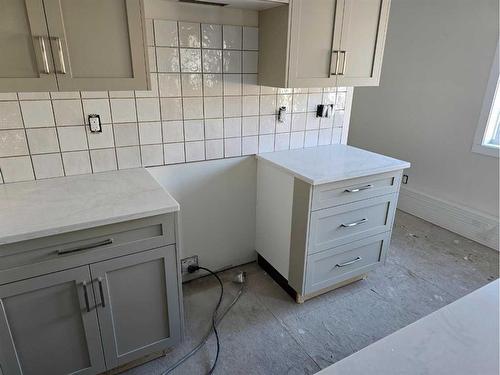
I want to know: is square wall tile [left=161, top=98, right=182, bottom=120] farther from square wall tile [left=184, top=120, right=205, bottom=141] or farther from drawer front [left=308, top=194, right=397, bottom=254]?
drawer front [left=308, top=194, right=397, bottom=254]

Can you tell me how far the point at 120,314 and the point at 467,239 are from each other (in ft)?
9.72

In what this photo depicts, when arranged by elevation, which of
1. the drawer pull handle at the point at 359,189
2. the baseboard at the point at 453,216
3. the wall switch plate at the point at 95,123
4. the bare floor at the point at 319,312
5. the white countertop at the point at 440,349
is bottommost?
the bare floor at the point at 319,312

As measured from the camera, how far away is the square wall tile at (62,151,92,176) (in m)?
1.75

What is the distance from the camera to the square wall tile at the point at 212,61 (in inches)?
75.8

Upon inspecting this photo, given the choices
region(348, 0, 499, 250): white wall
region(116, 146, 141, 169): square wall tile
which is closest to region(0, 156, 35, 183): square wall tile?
region(116, 146, 141, 169): square wall tile

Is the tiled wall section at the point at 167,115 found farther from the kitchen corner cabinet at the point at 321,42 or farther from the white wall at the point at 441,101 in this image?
the white wall at the point at 441,101

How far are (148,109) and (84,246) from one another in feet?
2.84

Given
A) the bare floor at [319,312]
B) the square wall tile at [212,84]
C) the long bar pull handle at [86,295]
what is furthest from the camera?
the square wall tile at [212,84]

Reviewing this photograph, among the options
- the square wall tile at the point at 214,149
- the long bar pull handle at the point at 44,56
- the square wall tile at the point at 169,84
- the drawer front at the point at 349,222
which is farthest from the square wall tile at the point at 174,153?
the drawer front at the point at 349,222

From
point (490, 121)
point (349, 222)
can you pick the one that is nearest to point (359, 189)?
point (349, 222)

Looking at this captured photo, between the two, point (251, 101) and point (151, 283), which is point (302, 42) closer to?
point (251, 101)

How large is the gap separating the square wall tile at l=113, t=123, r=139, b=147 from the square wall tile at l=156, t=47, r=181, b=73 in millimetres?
351

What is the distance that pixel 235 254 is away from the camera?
2.49 m

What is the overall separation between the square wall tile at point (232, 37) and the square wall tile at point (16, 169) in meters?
1.23
